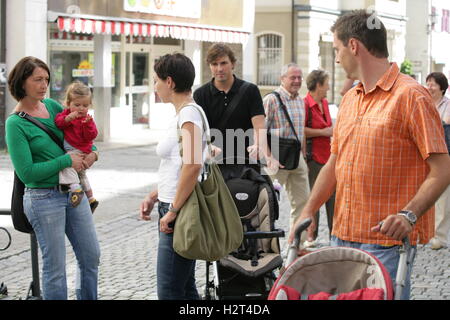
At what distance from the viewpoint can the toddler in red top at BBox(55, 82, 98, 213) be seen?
5539mm

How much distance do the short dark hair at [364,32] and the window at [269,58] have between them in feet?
114

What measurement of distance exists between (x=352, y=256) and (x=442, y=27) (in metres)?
54.4

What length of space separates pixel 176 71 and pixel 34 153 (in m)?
1.03

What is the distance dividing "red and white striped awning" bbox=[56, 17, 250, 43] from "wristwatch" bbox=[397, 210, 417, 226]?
55.1 ft

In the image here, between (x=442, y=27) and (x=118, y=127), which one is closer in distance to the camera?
(x=118, y=127)

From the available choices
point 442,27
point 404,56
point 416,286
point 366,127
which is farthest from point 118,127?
point 442,27

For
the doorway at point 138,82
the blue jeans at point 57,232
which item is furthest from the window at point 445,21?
the blue jeans at point 57,232

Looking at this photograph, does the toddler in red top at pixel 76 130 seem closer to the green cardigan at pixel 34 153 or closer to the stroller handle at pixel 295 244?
the green cardigan at pixel 34 153

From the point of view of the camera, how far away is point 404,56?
49.9 metres

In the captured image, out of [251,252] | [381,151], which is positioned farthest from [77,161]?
[381,151]

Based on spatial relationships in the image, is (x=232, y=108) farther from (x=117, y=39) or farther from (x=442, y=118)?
(x=117, y=39)

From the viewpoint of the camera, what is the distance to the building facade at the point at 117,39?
64.6 feet

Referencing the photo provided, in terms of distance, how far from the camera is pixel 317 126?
30.1 feet

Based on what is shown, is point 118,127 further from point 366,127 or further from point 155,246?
point 366,127
